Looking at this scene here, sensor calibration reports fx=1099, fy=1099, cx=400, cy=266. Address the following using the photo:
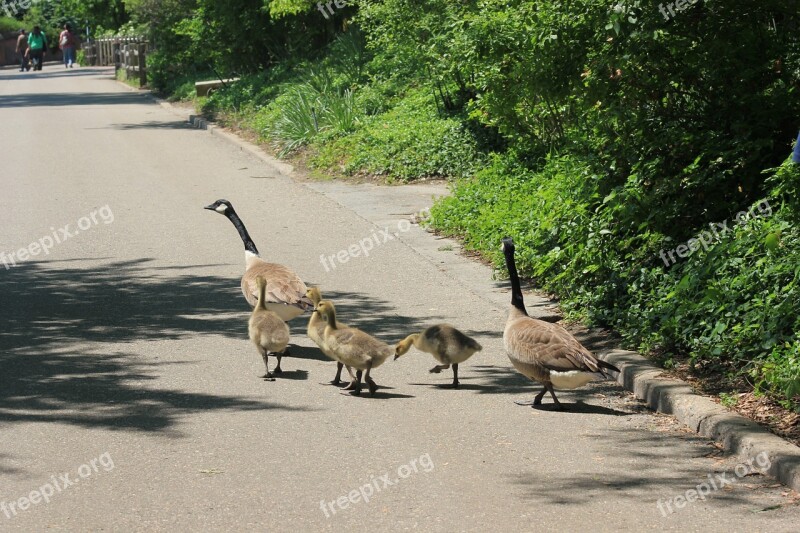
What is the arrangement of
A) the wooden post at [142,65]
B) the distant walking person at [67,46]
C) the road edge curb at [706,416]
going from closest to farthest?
the road edge curb at [706,416], the wooden post at [142,65], the distant walking person at [67,46]

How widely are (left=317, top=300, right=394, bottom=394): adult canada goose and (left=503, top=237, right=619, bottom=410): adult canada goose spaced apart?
946 mm

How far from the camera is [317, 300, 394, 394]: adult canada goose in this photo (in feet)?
26.1

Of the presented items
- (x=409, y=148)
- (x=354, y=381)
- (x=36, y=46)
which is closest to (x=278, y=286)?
A: (x=354, y=381)

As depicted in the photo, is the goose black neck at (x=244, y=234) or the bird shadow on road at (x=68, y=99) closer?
the goose black neck at (x=244, y=234)

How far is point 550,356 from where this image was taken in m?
7.39

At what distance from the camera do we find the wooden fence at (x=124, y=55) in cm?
4616

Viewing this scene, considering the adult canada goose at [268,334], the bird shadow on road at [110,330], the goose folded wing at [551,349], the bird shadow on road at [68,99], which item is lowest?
the bird shadow on road at [110,330]

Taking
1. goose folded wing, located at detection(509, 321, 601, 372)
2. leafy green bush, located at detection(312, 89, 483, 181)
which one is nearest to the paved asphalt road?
goose folded wing, located at detection(509, 321, 601, 372)

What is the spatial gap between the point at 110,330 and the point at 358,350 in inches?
122

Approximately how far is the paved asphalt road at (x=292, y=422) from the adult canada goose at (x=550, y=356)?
0.29 m

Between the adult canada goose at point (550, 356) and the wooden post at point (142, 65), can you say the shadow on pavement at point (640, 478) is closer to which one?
the adult canada goose at point (550, 356)

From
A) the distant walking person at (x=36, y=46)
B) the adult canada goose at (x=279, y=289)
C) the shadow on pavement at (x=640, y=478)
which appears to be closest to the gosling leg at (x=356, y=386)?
the adult canada goose at (x=279, y=289)

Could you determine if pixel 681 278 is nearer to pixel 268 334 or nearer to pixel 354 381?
pixel 354 381

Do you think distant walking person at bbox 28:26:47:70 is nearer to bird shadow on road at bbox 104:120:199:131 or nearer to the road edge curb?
bird shadow on road at bbox 104:120:199:131
